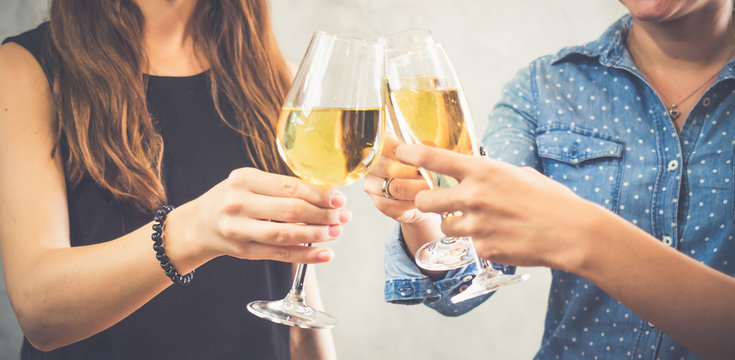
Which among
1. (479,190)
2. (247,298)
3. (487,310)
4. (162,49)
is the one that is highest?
(162,49)

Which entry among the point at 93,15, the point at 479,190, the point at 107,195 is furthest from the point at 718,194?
the point at 93,15

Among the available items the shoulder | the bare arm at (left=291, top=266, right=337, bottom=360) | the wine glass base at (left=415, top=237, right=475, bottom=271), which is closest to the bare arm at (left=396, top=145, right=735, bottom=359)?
the wine glass base at (left=415, top=237, right=475, bottom=271)

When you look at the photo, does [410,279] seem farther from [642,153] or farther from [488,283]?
[642,153]

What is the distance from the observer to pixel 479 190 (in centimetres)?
80

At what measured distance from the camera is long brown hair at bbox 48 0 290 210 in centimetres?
119

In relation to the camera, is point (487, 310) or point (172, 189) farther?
point (487, 310)

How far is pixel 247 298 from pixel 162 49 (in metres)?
0.68

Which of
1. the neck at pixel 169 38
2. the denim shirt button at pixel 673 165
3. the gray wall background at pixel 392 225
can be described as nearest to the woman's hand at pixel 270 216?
the neck at pixel 169 38

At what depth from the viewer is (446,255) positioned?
1.00 m

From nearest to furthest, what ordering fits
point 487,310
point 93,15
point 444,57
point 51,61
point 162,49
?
point 444,57 < point 51,61 < point 93,15 < point 162,49 < point 487,310

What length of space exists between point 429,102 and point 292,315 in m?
0.40

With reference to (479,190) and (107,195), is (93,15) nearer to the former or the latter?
(107,195)

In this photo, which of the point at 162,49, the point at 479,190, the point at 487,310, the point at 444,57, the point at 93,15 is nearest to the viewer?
the point at 479,190

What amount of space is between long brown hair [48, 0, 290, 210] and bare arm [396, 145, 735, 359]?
26.6 inches
